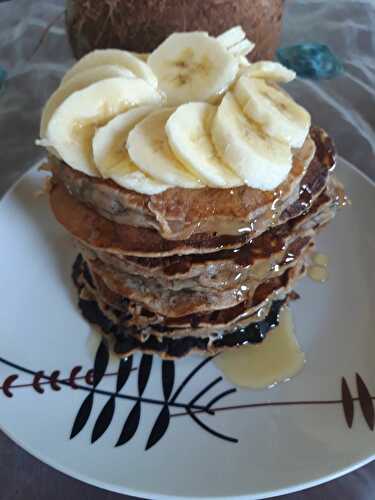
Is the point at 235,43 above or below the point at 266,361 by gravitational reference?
above

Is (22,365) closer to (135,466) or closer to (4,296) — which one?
(4,296)

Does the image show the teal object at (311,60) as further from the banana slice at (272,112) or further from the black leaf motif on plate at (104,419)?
the black leaf motif on plate at (104,419)

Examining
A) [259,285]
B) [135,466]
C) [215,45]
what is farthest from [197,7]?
[135,466]

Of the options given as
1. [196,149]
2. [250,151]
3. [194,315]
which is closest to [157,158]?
[196,149]

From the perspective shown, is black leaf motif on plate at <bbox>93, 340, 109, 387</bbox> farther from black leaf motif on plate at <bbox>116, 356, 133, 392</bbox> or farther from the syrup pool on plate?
the syrup pool on plate

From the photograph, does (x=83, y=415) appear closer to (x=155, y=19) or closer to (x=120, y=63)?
(x=120, y=63)
